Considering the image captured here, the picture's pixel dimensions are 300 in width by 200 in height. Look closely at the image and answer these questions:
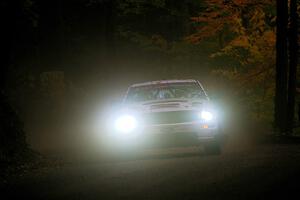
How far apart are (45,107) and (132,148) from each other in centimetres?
1614

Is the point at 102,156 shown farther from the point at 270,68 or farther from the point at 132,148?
the point at 270,68

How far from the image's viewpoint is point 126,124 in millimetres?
16188

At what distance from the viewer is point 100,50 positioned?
137ft

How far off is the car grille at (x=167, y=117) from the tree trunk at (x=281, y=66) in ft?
23.0

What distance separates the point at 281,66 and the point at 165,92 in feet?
19.0

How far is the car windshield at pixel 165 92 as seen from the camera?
682 inches

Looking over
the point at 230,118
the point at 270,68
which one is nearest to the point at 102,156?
the point at 270,68

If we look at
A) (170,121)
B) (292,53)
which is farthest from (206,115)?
(292,53)

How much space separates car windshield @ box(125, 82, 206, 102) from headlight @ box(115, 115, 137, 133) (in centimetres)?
102

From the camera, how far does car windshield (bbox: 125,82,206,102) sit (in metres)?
17.3

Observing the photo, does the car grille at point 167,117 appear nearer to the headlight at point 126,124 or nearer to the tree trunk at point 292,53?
the headlight at point 126,124

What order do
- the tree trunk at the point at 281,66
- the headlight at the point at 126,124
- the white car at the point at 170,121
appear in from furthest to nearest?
1. the tree trunk at the point at 281,66
2. the headlight at the point at 126,124
3. the white car at the point at 170,121

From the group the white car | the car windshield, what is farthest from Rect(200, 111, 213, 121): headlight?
the car windshield

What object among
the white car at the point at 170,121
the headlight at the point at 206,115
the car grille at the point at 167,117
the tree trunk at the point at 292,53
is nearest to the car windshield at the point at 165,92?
the white car at the point at 170,121
